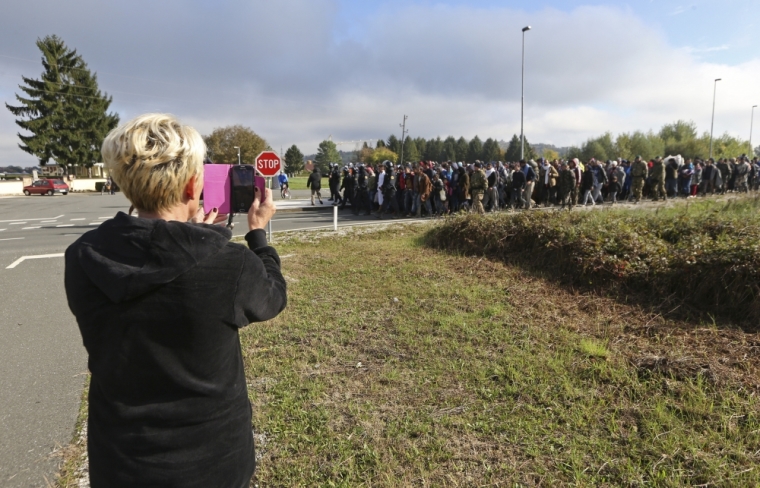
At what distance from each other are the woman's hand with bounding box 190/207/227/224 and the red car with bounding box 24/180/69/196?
48.6 m

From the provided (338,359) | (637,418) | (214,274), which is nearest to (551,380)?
(637,418)

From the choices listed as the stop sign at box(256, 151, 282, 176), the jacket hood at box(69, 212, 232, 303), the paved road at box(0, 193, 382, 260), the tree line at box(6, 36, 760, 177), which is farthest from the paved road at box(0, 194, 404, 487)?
the tree line at box(6, 36, 760, 177)

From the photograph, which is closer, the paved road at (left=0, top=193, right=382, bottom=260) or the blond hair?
the blond hair

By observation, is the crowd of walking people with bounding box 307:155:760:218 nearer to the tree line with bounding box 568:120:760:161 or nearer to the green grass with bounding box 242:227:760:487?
the green grass with bounding box 242:227:760:487

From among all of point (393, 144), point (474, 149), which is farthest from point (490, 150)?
point (393, 144)

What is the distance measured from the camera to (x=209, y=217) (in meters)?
1.81

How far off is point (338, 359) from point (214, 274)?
3.14 metres

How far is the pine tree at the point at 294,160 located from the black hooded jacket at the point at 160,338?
10043 cm

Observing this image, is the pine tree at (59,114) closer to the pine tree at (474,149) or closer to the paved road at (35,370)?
the paved road at (35,370)

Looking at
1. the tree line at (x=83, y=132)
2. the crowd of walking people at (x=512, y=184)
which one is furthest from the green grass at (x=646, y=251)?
the tree line at (x=83, y=132)

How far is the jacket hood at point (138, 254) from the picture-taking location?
4.00 feet

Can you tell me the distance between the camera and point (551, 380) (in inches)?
143

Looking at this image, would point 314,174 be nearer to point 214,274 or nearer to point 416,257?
point 416,257

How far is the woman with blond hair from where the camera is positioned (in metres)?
1.26
